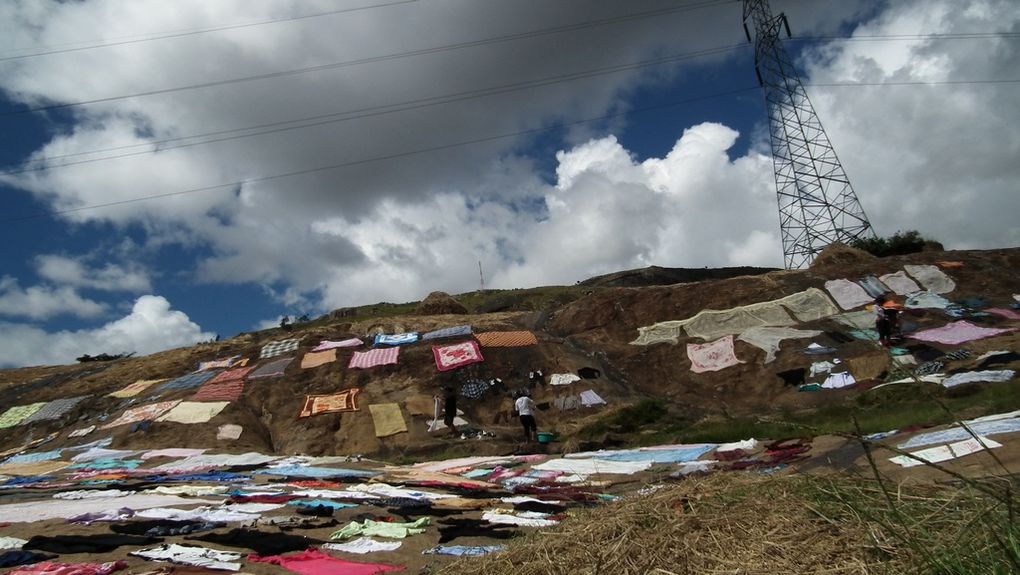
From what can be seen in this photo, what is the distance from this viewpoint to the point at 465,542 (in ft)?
17.9

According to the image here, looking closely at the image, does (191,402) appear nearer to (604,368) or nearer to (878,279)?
(604,368)

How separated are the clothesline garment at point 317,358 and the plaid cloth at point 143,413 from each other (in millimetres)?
4157

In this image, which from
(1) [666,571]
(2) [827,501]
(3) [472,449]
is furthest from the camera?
(3) [472,449]

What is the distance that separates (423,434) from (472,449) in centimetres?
217

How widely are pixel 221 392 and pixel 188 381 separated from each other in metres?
2.42

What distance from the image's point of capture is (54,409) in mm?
21594

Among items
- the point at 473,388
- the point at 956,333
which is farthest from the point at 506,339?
the point at 956,333

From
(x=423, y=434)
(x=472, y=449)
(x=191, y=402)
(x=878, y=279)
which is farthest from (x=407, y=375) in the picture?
(x=878, y=279)

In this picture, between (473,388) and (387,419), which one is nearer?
(387,419)

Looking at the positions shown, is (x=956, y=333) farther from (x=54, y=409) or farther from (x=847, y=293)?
(x=54, y=409)

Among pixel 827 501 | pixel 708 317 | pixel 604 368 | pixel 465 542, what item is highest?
pixel 708 317

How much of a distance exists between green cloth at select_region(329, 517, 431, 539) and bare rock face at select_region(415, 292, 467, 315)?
23.2 m

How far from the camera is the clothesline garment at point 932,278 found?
20969mm

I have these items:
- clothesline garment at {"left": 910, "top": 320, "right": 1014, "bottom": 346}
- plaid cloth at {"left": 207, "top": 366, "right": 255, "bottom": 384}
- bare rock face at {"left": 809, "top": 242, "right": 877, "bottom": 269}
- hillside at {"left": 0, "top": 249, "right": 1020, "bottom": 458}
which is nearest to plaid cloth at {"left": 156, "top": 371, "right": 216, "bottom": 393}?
plaid cloth at {"left": 207, "top": 366, "right": 255, "bottom": 384}
